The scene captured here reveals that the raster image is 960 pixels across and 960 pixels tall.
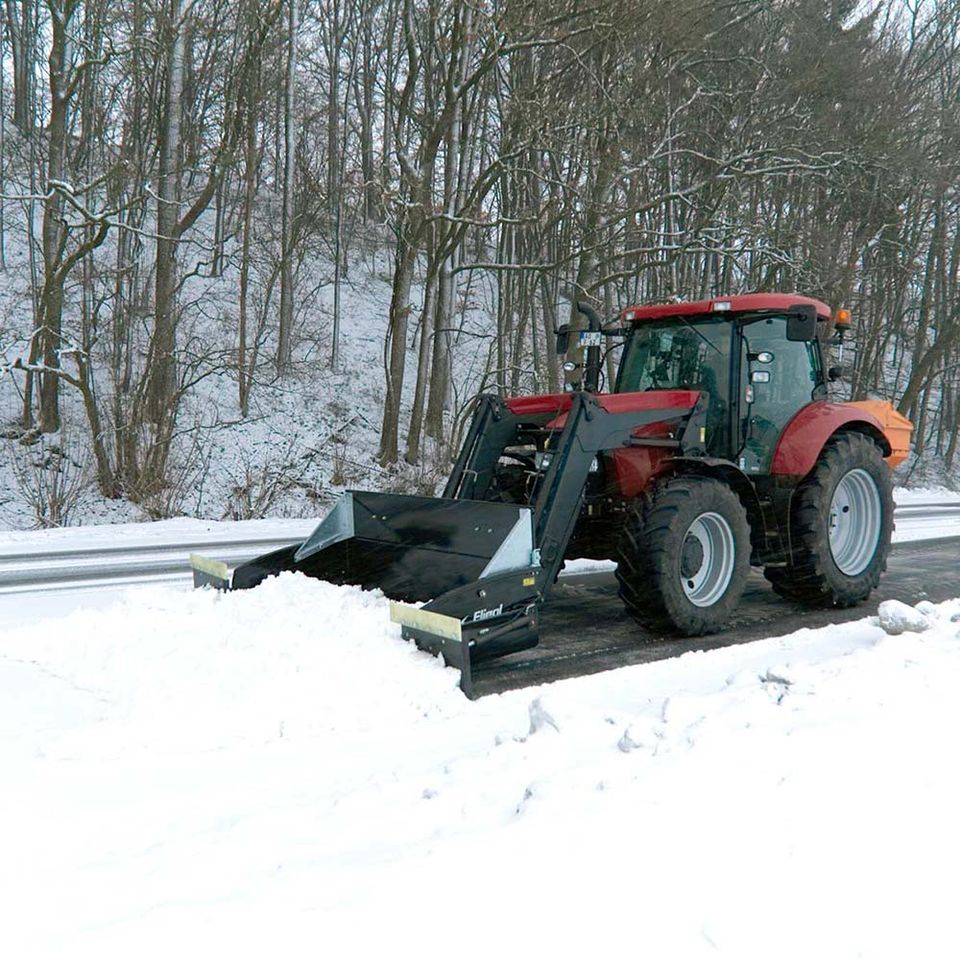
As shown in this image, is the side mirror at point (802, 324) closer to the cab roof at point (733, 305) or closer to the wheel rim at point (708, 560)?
the cab roof at point (733, 305)

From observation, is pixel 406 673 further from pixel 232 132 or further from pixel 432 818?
pixel 232 132

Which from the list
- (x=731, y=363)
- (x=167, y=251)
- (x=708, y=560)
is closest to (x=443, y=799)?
(x=708, y=560)

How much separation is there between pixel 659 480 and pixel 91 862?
3951 mm

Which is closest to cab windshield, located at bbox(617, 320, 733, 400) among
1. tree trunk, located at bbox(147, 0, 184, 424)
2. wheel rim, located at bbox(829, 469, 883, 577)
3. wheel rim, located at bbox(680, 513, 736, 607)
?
wheel rim, located at bbox(680, 513, 736, 607)

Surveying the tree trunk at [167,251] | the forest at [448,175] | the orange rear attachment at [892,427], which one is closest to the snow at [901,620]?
the orange rear attachment at [892,427]

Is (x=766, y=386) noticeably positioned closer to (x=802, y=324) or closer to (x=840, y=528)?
(x=802, y=324)

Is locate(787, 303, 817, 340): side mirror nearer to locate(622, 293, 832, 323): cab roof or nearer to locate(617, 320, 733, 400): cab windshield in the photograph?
locate(622, 293, 832, 323): cab roof

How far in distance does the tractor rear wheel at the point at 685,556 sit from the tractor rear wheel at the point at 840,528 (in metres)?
0.70

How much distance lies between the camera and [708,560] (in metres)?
5.74

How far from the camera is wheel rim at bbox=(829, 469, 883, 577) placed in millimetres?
6781

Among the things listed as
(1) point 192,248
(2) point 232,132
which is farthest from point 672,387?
(1) point 192,248

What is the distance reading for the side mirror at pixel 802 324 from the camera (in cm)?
580

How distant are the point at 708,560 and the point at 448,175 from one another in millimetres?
10762

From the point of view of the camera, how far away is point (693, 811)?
2605 mm
